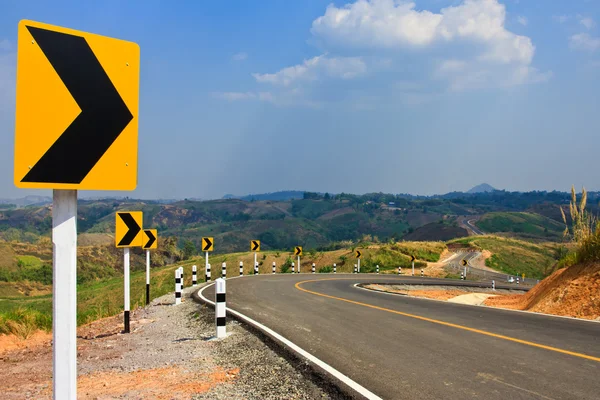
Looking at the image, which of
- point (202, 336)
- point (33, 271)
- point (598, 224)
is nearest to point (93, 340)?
point (202, 336)

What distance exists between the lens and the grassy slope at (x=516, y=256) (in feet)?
201

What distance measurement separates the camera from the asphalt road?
574cm

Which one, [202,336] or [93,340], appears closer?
[202,336]

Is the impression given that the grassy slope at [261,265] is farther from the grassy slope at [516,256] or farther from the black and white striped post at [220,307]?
the black and white striped post at [220,307]

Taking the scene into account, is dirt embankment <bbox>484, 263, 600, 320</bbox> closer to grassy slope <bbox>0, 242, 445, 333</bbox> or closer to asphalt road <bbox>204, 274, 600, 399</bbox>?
asphalt road <bbox>204, 274, 600, 399</bbox>

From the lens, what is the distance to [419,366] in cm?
680

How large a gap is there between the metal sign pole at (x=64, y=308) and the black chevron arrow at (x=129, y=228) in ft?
30.8

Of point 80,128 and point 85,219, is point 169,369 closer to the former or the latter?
point 80,128

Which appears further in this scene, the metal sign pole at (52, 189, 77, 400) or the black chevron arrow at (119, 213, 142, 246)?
the black chevron arrow at (119, 213, 142, 246)

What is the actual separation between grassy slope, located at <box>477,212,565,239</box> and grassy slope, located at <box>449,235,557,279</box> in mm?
59480

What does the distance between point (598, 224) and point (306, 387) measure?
11621 mm

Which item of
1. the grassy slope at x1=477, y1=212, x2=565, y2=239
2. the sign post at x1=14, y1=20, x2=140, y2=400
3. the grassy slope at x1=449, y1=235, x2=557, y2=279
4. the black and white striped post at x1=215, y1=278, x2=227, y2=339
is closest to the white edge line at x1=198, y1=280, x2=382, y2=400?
the black and white striped post at x1=215, y1=278, x2=227, y2=339

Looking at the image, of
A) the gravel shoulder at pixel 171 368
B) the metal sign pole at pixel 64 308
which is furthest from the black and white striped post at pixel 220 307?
the metal sign pole at pixel 64 308

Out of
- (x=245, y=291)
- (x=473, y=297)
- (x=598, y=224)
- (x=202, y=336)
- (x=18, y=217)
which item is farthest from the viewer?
(x=18, y=217)
